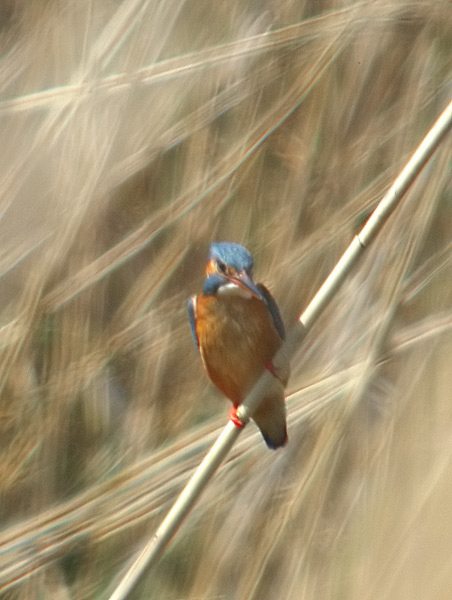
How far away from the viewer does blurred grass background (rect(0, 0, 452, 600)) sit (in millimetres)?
2326

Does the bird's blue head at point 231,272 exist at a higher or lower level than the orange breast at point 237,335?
higher

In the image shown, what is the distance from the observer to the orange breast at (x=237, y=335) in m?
1.86

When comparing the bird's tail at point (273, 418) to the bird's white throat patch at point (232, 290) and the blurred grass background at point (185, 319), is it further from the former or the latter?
the blurred grass background at point (185, 319)

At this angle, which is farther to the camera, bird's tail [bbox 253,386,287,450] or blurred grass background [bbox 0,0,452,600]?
blurred grass background [bbox 0,0,452,600]

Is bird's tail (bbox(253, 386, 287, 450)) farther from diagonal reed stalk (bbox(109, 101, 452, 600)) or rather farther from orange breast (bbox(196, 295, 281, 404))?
diagonal reed stalk (bbox(109, 101, 452, 600))

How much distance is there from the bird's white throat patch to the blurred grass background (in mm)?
487

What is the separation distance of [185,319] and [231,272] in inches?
21.9

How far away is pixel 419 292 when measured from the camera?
7.90ft

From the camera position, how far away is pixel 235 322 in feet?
6.10

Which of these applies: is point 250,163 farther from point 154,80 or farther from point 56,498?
point 56,498

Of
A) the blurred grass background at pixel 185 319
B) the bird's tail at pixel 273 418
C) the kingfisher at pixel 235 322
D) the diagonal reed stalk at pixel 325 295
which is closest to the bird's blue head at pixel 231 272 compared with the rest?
the kingfisher at pixel 235 322

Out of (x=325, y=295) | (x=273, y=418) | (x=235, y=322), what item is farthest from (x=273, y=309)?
(x=325, y=295)

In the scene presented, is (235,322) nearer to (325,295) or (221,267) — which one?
(221,267)

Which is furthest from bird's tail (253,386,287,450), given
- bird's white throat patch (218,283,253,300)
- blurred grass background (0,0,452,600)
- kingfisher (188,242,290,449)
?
blurred grass background (0,0,452,600)
